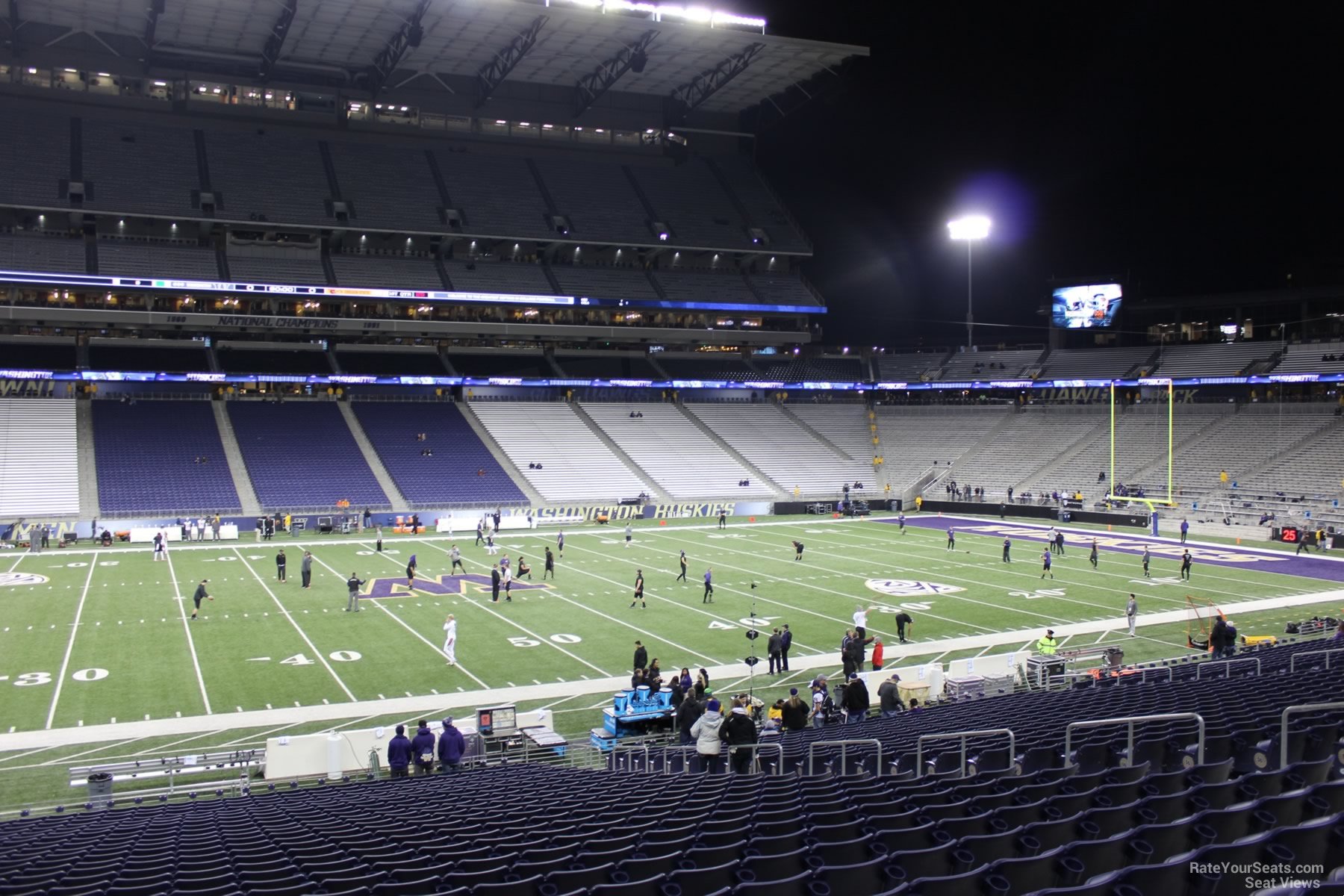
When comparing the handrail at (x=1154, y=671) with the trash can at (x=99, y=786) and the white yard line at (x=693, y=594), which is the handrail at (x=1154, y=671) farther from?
the trash can at (x=99, y=786)

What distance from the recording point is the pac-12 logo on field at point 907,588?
32562mm

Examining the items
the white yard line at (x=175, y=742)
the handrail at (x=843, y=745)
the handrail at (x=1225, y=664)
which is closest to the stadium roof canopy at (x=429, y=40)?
the white yard line at (x=175, y=742)

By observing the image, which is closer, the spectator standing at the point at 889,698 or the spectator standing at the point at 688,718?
the spectator standing at the point at 688,718

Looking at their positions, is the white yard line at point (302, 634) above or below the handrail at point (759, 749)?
below

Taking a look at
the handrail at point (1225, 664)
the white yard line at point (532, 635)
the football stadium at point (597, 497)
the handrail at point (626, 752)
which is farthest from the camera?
the white yard line at point (532, 635)

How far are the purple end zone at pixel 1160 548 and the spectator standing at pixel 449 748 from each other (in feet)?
100

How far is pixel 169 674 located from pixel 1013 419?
56.8 m

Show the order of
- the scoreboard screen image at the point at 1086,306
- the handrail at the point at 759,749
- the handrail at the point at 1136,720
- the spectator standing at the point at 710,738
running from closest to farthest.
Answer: the handrail at the point at 1136,720 < the handrail at the point at 759,749 < the spectator standing at the point at 710,738 < the scoreboard screen image at the point at 1086,306

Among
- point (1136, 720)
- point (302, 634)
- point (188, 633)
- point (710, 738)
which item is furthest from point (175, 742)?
point (1136, 720)

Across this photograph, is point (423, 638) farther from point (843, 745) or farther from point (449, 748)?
point (843, 745)

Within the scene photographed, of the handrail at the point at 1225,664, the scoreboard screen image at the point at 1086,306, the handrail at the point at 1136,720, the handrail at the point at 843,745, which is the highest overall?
the scoreboard screen image at the point at 1086,306

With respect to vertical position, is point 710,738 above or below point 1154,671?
above

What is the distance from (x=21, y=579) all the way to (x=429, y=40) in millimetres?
40490

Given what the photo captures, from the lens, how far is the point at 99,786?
13.9 meters
